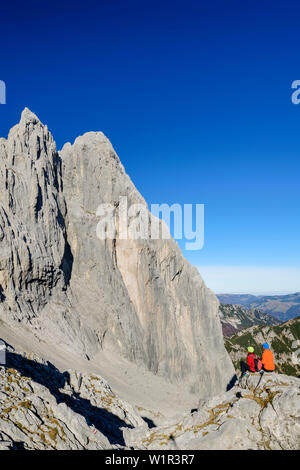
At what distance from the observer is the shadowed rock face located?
39812mm

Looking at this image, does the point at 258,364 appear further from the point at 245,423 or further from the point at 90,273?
the point at 90,273

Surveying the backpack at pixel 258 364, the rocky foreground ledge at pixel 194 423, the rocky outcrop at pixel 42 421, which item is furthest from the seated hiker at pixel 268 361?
the rocky outcrop at pixel 42 421

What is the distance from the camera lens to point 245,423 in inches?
489

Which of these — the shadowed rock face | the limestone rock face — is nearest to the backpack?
the shadowed rock face

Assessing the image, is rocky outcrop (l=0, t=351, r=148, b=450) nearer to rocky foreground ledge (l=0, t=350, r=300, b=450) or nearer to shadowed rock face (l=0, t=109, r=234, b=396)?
rocky foreground ledge (l=0, t=350, r=300, b=450)

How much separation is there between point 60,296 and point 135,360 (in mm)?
17379

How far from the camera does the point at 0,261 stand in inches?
1417

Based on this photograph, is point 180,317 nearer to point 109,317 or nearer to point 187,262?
point 187,262

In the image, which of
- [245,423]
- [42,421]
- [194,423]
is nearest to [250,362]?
[245,423]

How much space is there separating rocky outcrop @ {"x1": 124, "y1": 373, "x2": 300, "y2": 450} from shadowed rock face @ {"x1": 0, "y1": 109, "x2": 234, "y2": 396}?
88.2 ft

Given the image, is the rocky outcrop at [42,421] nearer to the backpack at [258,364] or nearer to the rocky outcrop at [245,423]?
the rocky outcrop at [245,423]

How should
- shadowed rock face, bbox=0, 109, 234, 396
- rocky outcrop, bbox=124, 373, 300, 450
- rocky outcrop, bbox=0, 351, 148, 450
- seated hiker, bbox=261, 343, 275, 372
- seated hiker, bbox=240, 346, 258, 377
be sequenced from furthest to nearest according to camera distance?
shadowed rock face, bbox=0, 109, 234, 396 < seated hiker, bbox=240, 346, 258, 377 < seated hiker, bbox=261, 343, 275, 372 < rocky outcrop, bbox=0, 351, 148, 450 < rocky outcrop, bbox=124, 373, 300, 450

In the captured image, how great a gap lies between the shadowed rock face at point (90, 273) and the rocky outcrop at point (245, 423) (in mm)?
26889

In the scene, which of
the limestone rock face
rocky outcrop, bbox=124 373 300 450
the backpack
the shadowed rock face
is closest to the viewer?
rocky outcrop, bbox=124 373 300 450
